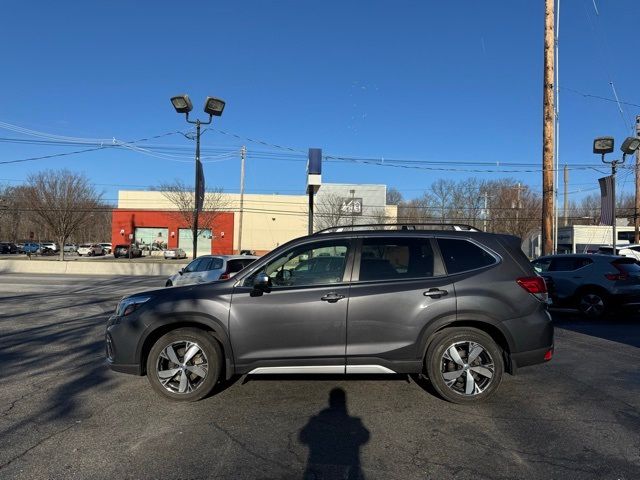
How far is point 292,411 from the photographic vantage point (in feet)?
16.0

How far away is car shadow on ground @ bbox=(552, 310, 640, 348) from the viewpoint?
349 inches

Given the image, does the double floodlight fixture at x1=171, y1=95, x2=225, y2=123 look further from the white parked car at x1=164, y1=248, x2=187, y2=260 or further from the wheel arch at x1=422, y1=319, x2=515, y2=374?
the white parked car at x1=164, y1=248, x2=187, y2=260

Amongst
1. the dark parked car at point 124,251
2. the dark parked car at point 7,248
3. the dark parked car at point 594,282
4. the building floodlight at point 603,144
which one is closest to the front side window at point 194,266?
the dark parked car at point 594,282

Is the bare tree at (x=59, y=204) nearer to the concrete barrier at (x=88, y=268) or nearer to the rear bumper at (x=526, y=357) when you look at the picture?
A: the concrete barrier at (x=88, y=268)

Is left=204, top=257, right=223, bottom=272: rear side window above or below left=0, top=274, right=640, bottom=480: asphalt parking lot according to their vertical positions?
above

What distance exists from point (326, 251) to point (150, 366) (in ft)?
7.30

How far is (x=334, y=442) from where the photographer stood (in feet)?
13.5

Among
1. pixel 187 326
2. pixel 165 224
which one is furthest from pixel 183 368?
pixel 165 224

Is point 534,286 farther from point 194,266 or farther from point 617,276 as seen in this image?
point 194,266

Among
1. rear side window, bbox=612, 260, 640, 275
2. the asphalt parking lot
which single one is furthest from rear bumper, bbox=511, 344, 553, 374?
rear side window, bbox=612, 260, 640, 275

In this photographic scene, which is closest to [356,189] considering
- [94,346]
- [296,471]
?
[94,346]

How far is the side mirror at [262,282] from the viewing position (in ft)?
16.2

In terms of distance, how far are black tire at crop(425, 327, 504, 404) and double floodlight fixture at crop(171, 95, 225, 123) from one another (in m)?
14.9

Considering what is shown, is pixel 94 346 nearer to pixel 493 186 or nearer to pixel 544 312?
pixel 544 312
